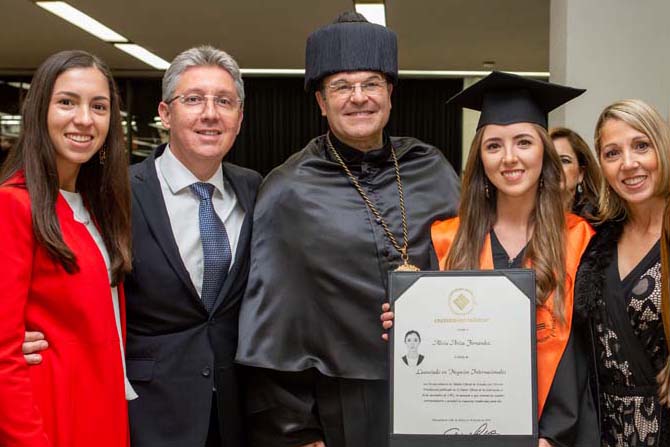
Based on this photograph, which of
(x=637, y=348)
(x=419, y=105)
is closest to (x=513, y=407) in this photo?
(x=637, y=348)

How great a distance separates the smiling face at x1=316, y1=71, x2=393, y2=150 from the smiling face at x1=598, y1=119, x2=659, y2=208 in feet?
2.47

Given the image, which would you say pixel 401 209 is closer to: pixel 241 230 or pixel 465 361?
pixel 241 230

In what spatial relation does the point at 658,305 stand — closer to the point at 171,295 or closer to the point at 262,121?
the point at 171,295

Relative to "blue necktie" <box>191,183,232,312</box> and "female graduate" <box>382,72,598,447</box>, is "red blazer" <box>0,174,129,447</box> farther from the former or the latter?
"female graduate" <box>382,72,598,447</box>

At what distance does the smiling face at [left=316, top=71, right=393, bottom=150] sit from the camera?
2.63 meters

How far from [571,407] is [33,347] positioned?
1.46m

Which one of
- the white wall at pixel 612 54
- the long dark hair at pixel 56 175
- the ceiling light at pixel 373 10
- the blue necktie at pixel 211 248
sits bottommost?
the blue necktie at pixel 211 248

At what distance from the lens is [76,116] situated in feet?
6.86

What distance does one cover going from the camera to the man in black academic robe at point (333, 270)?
8.50 feet

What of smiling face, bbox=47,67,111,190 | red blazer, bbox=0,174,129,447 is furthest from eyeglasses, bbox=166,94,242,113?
red blazer, bbox=0,174,129,447

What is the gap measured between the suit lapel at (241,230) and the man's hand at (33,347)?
65cm

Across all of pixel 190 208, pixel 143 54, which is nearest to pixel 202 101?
pixel 190 208

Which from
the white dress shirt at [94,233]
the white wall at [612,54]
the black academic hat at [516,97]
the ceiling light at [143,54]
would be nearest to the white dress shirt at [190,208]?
the white dress shirt at [94,233]
